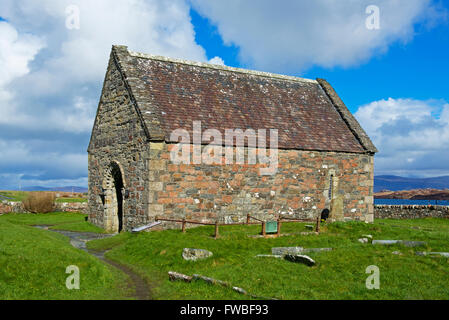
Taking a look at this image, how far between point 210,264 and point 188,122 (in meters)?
9.22

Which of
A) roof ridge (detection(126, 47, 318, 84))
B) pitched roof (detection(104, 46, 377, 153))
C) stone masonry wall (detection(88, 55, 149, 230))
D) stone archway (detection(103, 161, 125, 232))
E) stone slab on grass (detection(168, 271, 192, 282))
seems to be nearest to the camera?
stone slab on grass (detection(168, 271, 192, 282))

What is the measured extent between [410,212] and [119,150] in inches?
912

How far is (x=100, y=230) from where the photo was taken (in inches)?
880

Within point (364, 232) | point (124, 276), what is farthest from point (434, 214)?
point (124, 276)

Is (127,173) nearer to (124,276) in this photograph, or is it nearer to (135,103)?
(135,103)

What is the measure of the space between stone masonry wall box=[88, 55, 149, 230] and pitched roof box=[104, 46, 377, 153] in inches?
38.8

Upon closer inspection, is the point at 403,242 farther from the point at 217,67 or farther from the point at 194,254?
the point at 217,67

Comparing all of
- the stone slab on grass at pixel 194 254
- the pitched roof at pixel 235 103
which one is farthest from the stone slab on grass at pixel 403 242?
the pitched roof at pixel 235 103

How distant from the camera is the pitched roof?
2016 centimetres

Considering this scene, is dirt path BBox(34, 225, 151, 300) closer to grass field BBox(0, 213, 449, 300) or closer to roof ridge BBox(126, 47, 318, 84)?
grass field BBox(0, 213, 449, 300)

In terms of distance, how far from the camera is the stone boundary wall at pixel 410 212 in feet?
95.6

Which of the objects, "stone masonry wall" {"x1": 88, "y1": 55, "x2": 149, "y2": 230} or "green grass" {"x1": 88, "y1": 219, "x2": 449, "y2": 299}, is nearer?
"green grass" {"x1": 88, "y1": 219, "x2": 449, "y2": 299}

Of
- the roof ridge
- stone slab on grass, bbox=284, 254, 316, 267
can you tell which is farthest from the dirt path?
the roof ridge

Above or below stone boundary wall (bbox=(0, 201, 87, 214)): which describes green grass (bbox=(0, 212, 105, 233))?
below
